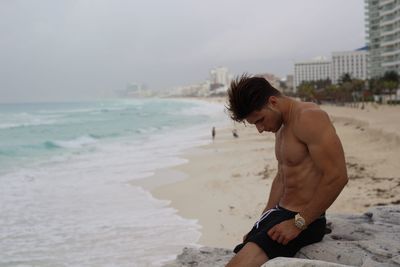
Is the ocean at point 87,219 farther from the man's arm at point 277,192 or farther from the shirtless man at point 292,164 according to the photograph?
the shirtless man at point 292,164

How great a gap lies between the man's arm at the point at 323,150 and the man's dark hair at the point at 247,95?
25 centimetres

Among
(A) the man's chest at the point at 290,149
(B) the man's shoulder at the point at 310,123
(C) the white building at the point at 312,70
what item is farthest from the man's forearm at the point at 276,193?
(C) the white building at the point at 312,70

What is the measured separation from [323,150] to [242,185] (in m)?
9.30

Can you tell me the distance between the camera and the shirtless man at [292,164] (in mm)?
2887

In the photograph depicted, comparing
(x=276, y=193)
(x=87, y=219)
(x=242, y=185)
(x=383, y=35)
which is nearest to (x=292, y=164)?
(x=276, y=193)

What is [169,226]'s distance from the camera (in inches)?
337

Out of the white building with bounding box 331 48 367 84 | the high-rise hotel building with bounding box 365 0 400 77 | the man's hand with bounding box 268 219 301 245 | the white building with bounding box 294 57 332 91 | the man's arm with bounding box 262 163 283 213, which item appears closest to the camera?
the man's hand with bounding box 268 219 301 245

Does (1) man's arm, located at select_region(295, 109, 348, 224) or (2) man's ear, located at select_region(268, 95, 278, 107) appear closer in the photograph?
(1) man's arm, located at select_region(295, 109, 348, 224)

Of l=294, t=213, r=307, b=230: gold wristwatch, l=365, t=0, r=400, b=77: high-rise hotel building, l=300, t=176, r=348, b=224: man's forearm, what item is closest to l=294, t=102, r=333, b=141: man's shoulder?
l=300, t=176, r=348, b=224: man's forearm

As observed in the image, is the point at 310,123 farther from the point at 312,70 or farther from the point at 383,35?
the point at 312,70

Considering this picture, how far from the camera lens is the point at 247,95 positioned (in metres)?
2.93

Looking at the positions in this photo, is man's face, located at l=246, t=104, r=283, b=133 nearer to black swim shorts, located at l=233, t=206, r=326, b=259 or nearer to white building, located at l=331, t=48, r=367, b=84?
black swim shorts, located at l=233, t=206, r=326, b=259

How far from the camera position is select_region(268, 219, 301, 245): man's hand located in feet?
9.75

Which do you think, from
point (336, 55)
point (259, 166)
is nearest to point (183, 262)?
point (259, 166)
